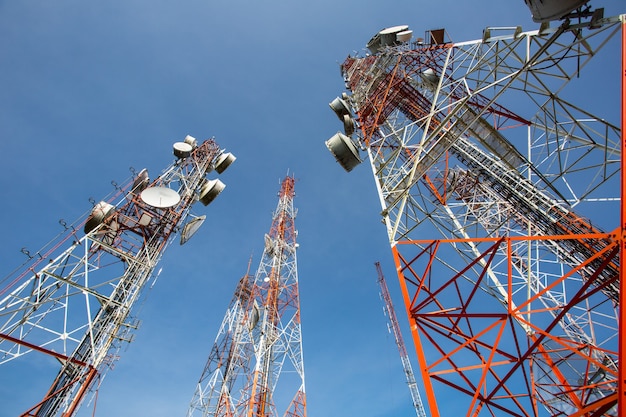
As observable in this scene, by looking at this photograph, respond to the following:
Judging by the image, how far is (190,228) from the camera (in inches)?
673

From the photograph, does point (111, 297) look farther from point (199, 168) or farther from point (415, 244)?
point (415, 244)

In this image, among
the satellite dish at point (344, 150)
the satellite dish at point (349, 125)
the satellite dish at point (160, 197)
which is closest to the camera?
the satellite dish at point (344, 150)

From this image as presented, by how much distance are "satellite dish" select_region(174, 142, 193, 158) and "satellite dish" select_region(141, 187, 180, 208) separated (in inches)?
139

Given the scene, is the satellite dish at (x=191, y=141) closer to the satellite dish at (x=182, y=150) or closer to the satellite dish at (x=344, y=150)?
the satellite dish at (x=182, y=150)

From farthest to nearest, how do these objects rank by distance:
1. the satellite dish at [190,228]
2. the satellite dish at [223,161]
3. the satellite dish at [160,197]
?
the satellite dish at [223,161] < the satellite dish at [190,228] < the satellite dish at [160,197]

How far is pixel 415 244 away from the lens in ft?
29.5

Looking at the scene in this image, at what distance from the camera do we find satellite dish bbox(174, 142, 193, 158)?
1936cm

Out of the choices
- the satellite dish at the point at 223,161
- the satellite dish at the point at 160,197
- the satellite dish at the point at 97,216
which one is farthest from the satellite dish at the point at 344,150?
the satellite dish at the point at 97,216

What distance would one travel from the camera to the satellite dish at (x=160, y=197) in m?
16.1

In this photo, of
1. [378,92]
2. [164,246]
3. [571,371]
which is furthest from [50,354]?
[571,371]

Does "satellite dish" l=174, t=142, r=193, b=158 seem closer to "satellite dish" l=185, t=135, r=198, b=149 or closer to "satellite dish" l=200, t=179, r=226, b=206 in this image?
"satellite dish" l=185, t=135, r=198, b=149

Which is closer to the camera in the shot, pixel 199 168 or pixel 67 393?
pixel 67 393

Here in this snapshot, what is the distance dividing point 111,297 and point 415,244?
11.9 m

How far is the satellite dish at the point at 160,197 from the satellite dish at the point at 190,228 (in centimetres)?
130
